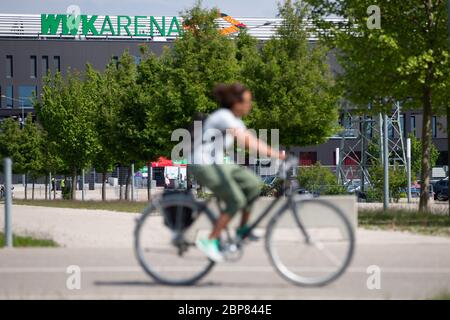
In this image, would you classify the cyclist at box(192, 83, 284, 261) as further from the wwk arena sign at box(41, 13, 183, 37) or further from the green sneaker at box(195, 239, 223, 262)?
the wwk arena sign at box(41, 13, 183, 37)

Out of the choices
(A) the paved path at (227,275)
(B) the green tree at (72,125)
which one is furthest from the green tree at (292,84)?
(A) the paved path at (227,275)

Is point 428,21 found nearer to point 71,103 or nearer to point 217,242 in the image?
point 217,242

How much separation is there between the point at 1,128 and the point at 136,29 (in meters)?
32.3

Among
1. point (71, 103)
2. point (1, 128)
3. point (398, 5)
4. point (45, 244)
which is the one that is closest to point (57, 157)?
point (71, 103)

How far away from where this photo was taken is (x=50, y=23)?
3344 inches

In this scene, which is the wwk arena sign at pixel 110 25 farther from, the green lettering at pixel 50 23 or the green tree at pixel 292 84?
the green tree at pixel 292 84

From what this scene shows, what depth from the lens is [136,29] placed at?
85.6 m

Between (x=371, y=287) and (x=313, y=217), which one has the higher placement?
(x=313, y=217)

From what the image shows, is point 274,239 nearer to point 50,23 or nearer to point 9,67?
point 50,23

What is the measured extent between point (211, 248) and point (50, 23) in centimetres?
8180

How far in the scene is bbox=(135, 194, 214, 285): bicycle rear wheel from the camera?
253 inches

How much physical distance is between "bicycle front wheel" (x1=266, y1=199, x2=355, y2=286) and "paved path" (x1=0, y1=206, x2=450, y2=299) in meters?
0.12

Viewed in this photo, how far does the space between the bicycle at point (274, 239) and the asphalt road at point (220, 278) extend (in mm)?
121

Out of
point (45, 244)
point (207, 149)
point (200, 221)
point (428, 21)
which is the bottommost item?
point (45, 244)
